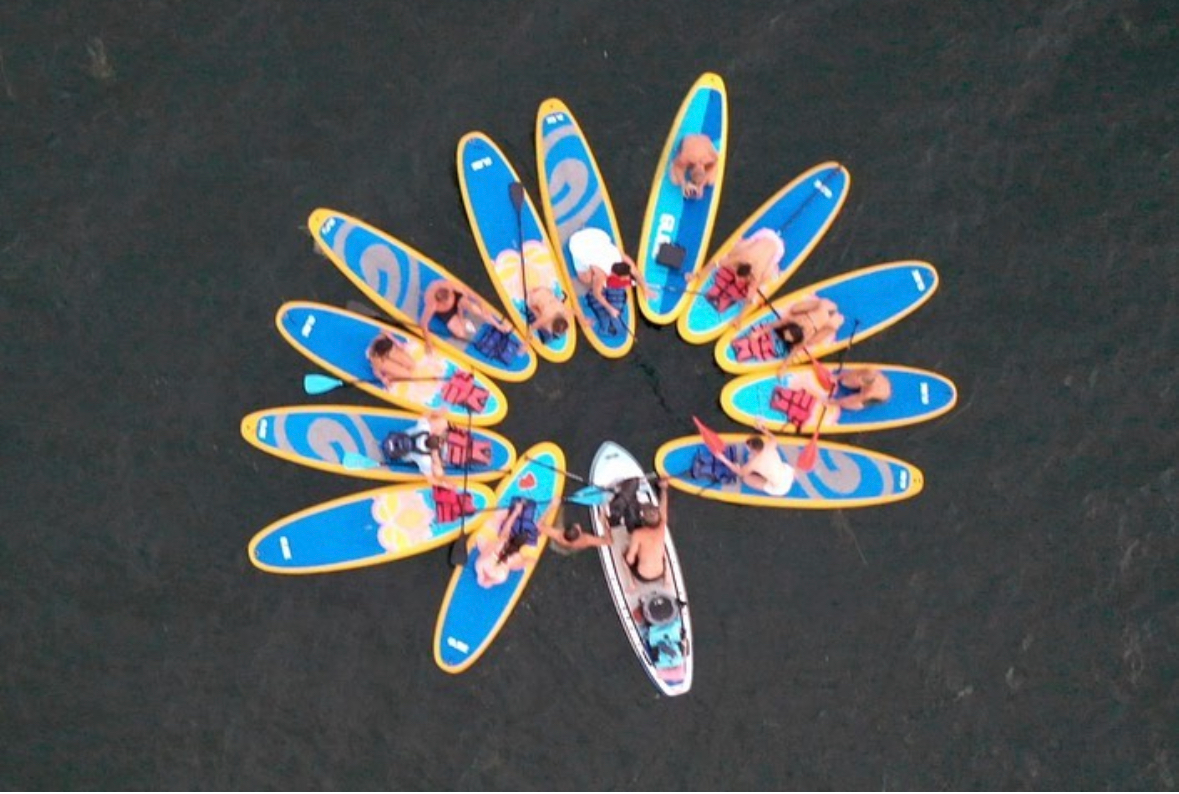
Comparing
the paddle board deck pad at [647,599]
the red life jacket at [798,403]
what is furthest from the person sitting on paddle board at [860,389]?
the paddle board deck pad at [647,599]

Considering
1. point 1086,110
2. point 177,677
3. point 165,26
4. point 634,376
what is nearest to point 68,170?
point 165,26

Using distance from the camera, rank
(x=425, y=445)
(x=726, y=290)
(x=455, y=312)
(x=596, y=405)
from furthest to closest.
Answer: (x=596, y=405), (x=726, y=290), (x=455, y=312), (x=425, y=445)

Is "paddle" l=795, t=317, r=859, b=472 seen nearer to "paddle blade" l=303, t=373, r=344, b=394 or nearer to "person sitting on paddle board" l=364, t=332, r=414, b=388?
"person sitting on paddle board" l=364, t=332, r=414, b=388

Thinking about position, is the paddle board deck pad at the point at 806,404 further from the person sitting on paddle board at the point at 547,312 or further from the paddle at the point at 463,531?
the paddle at the point at 463,531

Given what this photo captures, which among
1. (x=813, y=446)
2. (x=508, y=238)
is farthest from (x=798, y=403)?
(x=508, y=238)

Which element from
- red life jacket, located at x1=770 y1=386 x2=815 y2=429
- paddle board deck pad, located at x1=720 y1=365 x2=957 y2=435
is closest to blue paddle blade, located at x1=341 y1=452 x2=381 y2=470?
paddle board deck pad, located at x1=720 y1=365 x2=957 y2=435

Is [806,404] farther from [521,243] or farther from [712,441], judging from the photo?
[521,243]

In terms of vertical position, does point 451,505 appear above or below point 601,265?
below

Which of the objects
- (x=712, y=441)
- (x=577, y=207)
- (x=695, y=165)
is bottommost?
(x=712, y=441)

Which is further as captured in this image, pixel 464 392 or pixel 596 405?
pixel 596 405
